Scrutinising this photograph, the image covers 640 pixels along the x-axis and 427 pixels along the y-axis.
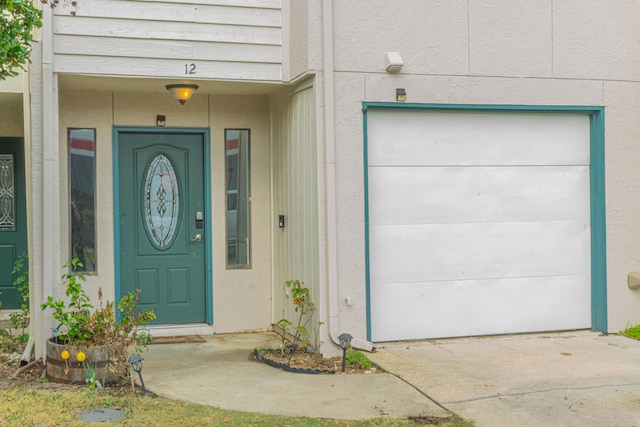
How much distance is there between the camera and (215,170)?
884 cm

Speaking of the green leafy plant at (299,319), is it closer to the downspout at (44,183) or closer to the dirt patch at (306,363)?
the dirt patch at (306,363)

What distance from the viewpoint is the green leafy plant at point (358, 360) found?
6.97 m

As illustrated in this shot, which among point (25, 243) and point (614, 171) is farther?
point (25, 243)

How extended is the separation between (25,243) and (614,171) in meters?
7.10

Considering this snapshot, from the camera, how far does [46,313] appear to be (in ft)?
23.6

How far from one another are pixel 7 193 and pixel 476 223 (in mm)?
5933

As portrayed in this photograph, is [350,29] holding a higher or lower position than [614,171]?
higher

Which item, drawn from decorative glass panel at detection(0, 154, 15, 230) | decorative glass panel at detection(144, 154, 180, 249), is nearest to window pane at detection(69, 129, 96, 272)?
decorative glass panel at detection(144, 154, 180, 249)

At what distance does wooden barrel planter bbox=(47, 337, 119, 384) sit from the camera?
21.3ft

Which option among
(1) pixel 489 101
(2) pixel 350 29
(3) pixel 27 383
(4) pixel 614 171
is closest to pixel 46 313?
(3) pixel 27 383

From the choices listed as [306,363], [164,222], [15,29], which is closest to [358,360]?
[306,363]

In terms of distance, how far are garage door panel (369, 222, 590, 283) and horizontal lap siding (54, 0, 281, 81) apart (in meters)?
A: 2.08

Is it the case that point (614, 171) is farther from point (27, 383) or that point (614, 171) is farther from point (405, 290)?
point (27, 383)

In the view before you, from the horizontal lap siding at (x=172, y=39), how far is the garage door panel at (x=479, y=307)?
2585 mm
